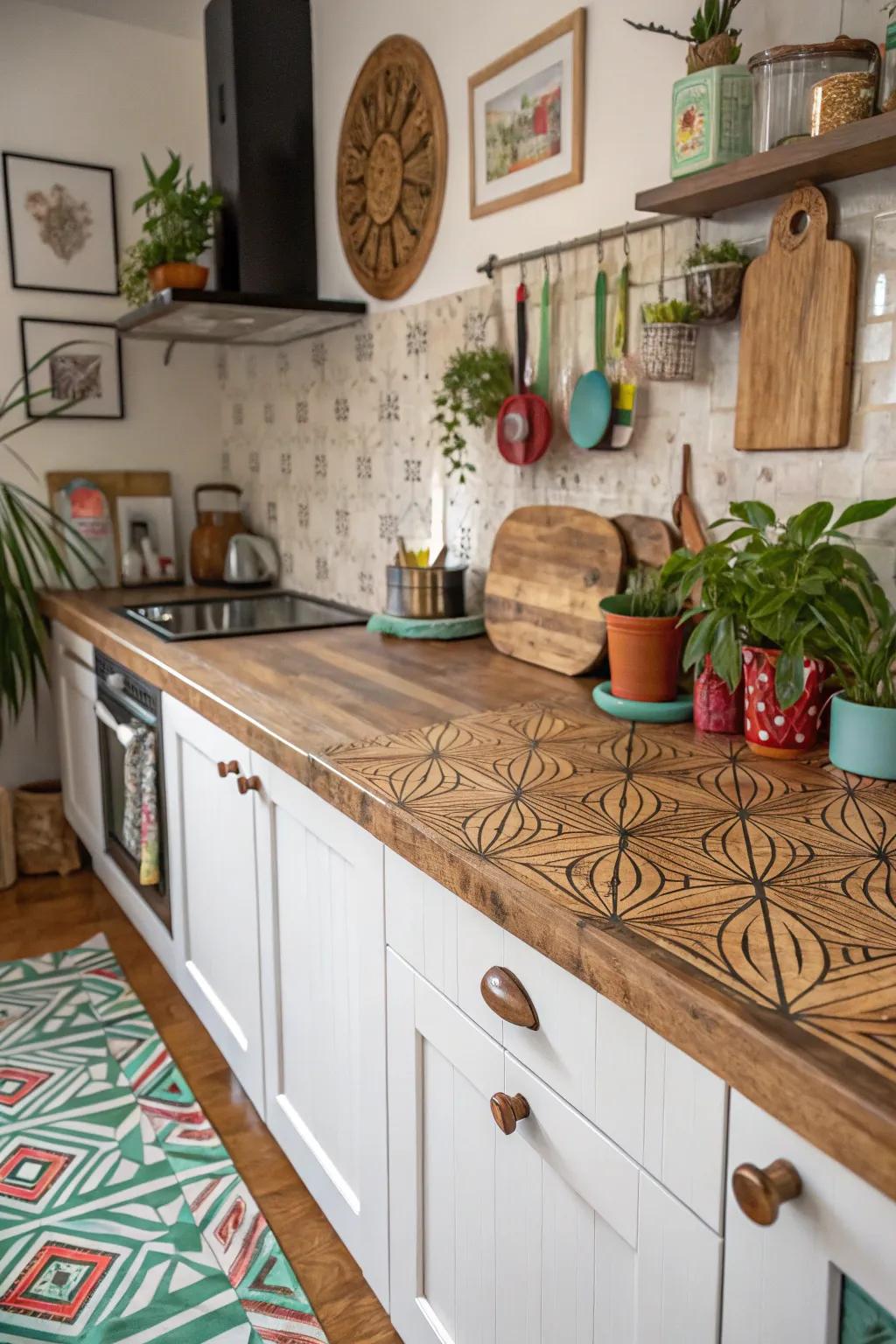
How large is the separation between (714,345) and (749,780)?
2.28ft

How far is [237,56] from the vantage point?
2.50 meters

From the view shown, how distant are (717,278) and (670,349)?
0.11 metres

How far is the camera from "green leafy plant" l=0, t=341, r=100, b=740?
109 inches

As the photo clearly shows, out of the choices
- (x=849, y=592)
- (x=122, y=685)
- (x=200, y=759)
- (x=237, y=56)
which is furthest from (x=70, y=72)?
(x=849, y=592)

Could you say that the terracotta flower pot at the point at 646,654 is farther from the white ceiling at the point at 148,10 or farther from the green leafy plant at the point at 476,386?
the white ceiling at the point at 148,10

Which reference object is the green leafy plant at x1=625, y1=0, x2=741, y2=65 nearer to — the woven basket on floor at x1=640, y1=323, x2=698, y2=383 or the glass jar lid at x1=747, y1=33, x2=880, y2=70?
the glass jar lid at x1=747, y1=33, x2=880, y2=70

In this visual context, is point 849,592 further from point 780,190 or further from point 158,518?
point 158,518

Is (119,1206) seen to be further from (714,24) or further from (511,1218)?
(714,24)

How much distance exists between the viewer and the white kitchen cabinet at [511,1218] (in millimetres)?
825

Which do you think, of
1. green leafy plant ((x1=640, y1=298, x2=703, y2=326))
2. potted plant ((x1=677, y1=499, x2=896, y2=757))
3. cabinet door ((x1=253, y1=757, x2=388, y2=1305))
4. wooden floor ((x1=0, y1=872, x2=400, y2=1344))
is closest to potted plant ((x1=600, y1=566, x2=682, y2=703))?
potted plant ((x1=677, y1=499, x2=896, y2=757))

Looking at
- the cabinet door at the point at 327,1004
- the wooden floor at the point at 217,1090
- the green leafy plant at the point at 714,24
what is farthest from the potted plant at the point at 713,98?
the wooden floor at the point at 217,1090

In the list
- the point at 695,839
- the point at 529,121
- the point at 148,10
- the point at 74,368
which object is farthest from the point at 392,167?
the point at 695,839

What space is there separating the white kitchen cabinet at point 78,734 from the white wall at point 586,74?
1178mm

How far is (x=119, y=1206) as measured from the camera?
171 cm
